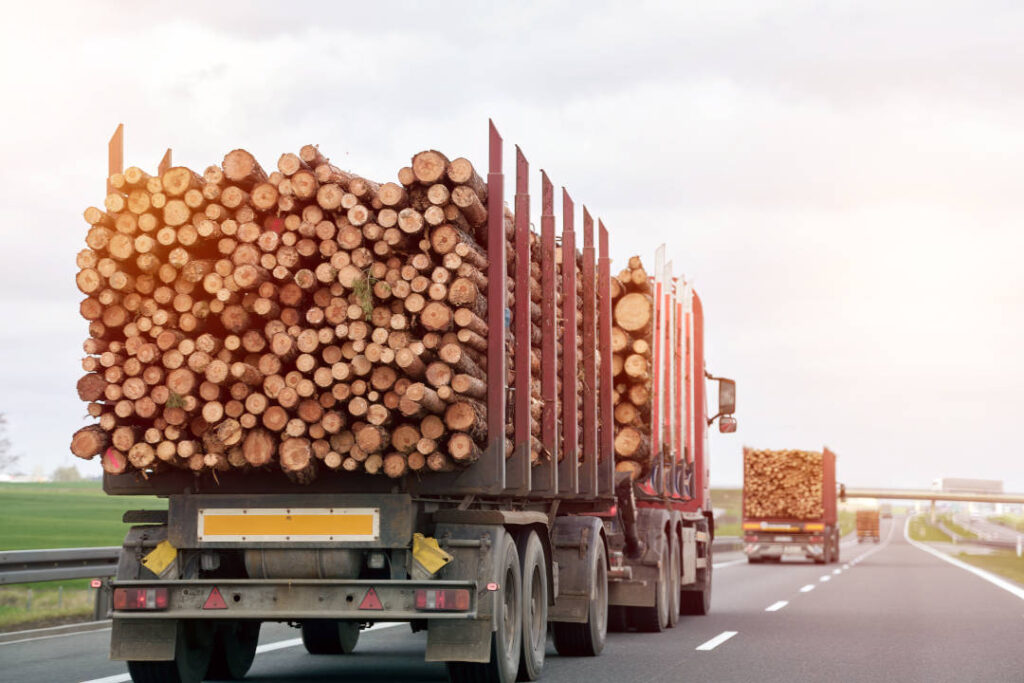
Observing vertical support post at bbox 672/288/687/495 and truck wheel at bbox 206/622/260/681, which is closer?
truck wheel at bbox 206/622/260/681

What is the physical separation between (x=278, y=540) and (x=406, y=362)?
1379mm

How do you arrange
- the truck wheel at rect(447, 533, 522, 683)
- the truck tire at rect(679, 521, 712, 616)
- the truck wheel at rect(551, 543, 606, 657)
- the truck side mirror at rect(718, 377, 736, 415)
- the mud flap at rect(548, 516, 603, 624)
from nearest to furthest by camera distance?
the truck wheel at rect(447, 533, 522, 683), the mud flap at rect(548, 516, 603, 624), the truck wheel at rect(551, 543, 606, 657), the truck tire at rect(679, 521, 712, 616), the truck side mirror at rect(718, 377, 736, 415)

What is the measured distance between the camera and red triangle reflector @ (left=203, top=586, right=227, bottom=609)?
9.27 metres

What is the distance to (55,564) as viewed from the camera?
14070 mm

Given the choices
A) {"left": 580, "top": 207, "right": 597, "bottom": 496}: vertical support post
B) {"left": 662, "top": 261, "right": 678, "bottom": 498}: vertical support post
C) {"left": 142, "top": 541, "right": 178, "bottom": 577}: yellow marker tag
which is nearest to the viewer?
{"left": 142, "top": 541, "right": 178, "bottom": 577}: yellow marker tag

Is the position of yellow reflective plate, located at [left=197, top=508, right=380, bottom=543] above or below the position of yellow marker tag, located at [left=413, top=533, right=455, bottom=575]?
above

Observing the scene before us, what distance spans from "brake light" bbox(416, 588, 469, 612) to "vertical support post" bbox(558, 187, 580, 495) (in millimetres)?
2955

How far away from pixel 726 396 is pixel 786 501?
20.5m

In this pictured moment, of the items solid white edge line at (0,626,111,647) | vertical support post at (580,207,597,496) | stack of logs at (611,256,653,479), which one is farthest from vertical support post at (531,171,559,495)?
solid white edge line at (0,626,111,647)

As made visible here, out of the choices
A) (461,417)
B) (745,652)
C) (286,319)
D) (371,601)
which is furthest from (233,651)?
(745,652)

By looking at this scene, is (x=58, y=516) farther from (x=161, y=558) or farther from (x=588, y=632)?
(x=161, y=558)

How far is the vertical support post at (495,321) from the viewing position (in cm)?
964

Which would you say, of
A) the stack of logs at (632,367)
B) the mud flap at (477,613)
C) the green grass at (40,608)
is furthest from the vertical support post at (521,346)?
the green grass at (40,608)

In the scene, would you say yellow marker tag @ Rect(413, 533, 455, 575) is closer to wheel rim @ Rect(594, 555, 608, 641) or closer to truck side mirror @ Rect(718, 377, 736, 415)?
wheel rim @ Rect(594, 555, 608, 641)
